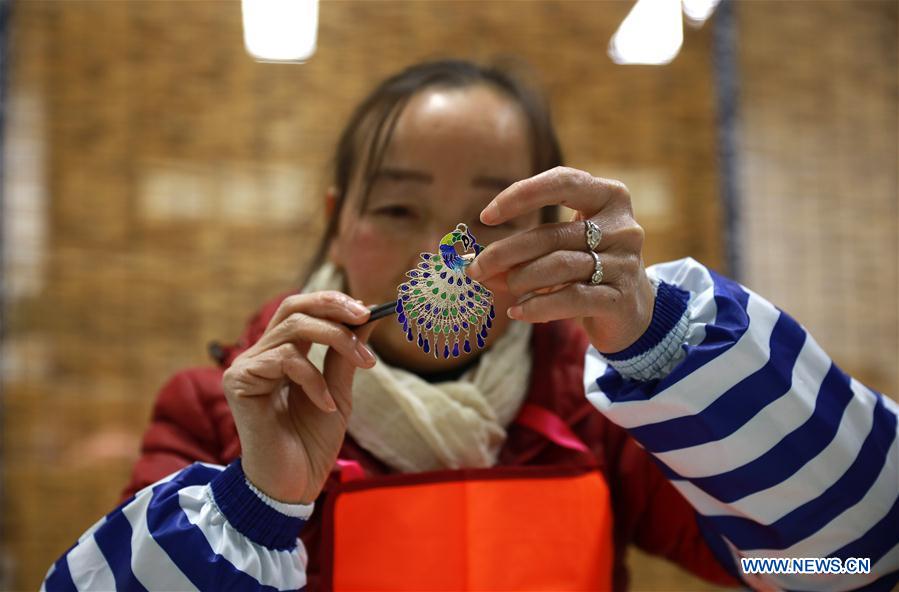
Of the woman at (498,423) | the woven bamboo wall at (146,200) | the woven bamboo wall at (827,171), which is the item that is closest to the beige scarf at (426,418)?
the woman at (498,423)

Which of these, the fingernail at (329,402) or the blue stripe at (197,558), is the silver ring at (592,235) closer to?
the fingernail at (329,402)

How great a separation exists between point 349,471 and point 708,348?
0.92ft

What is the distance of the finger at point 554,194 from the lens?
42cm

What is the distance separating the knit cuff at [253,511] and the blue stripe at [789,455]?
0.29 meters

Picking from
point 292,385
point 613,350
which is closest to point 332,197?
point 292,385

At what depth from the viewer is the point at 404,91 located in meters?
0.61

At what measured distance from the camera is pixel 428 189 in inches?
20.9

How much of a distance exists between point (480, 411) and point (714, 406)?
0.19 metres

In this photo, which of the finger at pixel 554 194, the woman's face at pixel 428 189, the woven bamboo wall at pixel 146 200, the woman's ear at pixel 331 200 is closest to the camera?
the finger at pixel 554 194

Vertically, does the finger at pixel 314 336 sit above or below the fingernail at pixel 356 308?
below

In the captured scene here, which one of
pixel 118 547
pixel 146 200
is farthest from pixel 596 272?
pixel 146 200

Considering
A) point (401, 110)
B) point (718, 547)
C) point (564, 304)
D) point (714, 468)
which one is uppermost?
point (401, 110)

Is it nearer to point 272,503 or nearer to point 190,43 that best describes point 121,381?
point 190,43

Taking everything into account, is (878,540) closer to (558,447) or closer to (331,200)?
(558,447)
